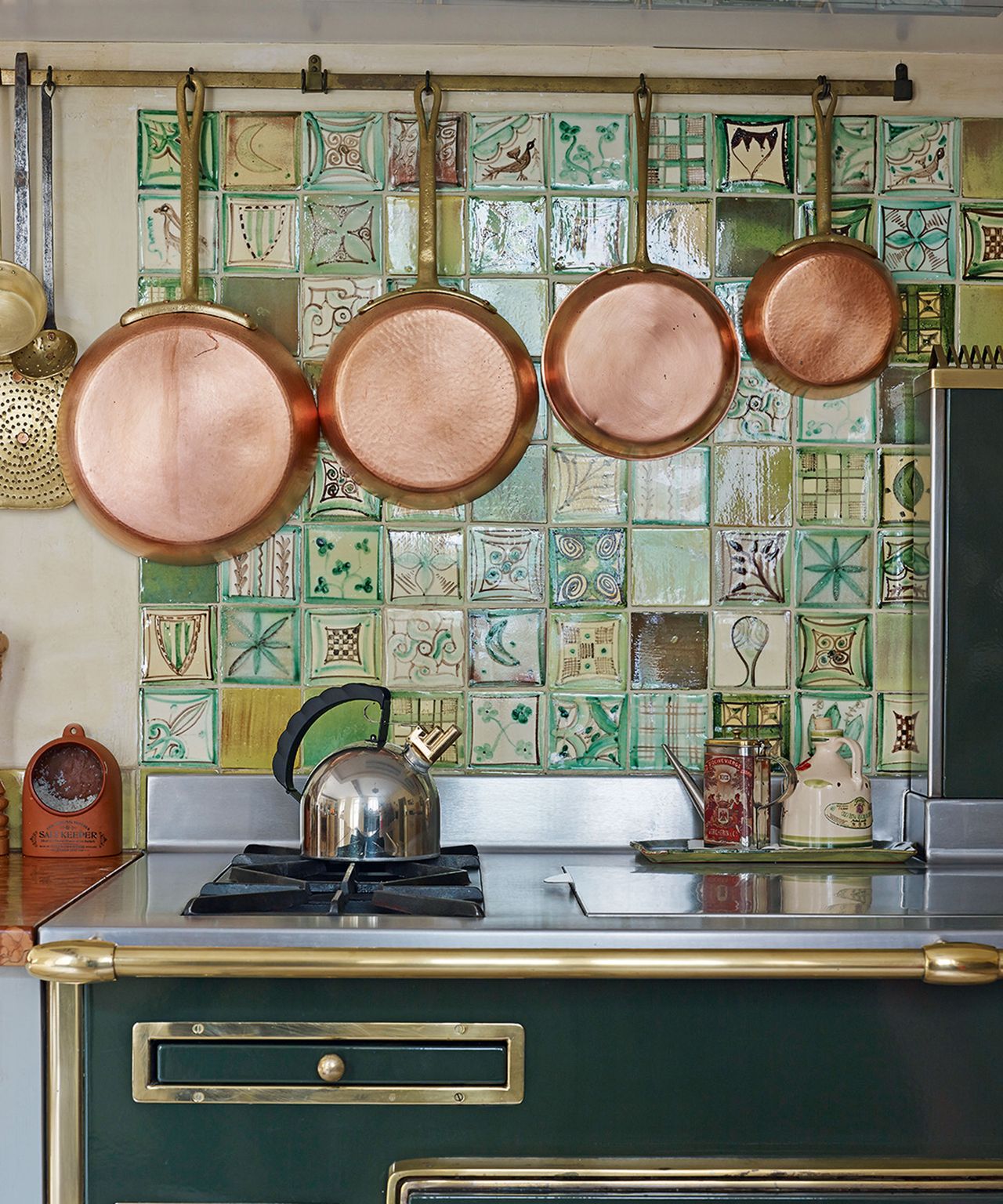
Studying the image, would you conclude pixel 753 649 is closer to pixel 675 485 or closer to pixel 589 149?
pixel 675 485

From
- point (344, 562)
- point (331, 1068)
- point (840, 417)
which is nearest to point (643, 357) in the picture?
point (840, 417)

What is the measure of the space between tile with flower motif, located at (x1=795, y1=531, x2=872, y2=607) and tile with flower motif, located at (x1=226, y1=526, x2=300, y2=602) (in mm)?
777

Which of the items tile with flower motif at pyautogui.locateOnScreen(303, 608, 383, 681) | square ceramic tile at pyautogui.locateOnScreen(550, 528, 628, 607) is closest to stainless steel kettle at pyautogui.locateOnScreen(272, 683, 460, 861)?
tile with flower motif at pyautogui.locateOnScreen(303, 608, 383, 681)

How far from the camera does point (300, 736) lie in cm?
176

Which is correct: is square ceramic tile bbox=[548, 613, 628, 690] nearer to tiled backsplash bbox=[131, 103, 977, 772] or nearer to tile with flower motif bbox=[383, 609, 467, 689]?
tiled backsplash bbox=[131, 103, 977, 772]

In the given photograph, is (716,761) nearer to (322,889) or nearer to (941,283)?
(322,889)

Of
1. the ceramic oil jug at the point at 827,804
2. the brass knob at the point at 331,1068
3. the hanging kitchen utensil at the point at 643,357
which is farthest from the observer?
the hanging kitchen utensil at the point at 643,357

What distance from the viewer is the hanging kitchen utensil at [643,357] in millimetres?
1929

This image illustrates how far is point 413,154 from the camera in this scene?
196cm

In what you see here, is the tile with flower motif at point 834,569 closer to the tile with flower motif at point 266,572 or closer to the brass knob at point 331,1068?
the tile with flower motif at point 266,572

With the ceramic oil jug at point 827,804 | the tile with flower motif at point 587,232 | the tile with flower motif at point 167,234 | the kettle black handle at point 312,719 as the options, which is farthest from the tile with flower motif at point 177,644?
the ceramic oil jug at point 827,804

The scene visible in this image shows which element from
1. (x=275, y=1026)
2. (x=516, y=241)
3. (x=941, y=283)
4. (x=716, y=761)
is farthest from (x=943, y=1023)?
(x=516, y=241)

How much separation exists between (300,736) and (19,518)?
0.58 m

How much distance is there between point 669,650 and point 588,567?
179mm
